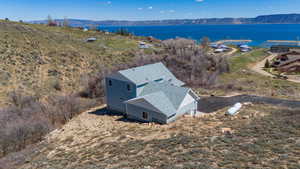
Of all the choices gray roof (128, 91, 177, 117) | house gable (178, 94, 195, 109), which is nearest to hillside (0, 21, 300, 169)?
gray roof (128, 91, 177, 117)

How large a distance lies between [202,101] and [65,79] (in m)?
24.2

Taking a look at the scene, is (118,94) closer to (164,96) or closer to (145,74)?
(145,74)

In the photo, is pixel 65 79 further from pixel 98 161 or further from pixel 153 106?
pixel 98 161

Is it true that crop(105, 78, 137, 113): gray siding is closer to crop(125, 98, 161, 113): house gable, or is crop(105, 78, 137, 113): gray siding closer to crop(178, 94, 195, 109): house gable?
crop(125, 98, 161, 113): house gable

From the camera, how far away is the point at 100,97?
3038 cm

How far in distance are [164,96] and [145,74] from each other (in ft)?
13.5

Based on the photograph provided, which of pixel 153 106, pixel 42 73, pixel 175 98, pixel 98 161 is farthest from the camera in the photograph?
pixel 42 73

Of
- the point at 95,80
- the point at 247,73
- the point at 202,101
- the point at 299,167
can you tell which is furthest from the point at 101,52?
the point at 299,167

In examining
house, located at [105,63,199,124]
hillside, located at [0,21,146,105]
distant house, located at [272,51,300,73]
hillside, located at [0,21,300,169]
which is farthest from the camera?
distant house, located at [272,51,300,73]

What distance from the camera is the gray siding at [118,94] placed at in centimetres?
2222

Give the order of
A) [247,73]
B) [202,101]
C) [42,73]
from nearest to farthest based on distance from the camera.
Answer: [202,101] → [42,73] → [247,73]

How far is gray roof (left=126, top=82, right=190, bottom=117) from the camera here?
19.5 metres

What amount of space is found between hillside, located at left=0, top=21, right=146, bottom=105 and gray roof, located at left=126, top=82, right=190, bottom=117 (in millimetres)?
16149

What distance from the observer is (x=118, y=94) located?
23406 millimetres
